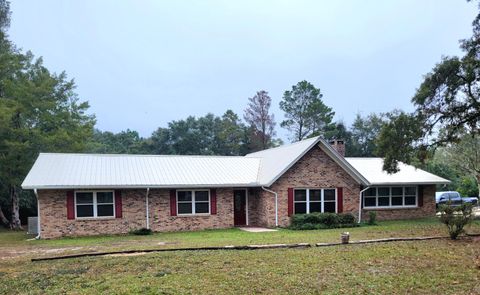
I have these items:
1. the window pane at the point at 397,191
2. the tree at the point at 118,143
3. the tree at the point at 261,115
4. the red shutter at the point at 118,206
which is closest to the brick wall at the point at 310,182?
the window pane at the point at 397,191

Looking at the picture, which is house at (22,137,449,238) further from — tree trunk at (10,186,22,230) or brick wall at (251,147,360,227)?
tree trunk at (10,186,22,230)

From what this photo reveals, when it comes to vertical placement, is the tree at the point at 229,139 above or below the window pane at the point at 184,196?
above

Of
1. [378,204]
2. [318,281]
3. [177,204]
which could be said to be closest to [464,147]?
[378,204]

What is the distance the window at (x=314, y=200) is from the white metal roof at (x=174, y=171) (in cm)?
159

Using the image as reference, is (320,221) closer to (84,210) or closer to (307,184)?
(307,184)

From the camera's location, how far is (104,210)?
18.3m

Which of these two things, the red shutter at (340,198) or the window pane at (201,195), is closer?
the window pane at (201,195)

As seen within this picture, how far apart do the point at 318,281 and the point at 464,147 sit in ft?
97.2

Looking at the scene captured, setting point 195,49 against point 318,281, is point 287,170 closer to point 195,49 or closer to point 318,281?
point 318,281

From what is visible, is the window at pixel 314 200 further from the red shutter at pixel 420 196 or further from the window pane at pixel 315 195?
the red shutter at pixel 420 196

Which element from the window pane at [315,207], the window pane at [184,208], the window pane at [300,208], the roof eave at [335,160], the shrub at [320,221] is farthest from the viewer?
the window pane at [315,207]

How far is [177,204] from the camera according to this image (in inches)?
764

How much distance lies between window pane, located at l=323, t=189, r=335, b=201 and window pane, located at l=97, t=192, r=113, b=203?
10.6m

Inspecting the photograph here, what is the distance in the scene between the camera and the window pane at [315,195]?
20.3 meters
